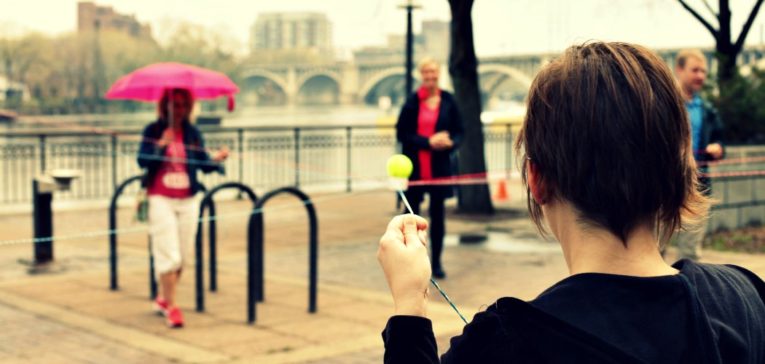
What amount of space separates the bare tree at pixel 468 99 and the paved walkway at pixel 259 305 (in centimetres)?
91

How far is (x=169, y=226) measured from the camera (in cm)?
738

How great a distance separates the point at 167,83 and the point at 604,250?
628 cm

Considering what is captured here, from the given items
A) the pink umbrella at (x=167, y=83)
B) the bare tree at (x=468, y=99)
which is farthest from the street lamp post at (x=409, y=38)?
the pink umbrella at (x=167, y=83)

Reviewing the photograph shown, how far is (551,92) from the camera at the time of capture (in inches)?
63.9

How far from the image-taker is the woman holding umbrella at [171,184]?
24.2 feet

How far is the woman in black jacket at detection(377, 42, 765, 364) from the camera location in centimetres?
152

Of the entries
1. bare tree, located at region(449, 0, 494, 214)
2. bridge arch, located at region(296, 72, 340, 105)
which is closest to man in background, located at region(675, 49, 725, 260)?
bare tree, located at region(449, 0, 494, 214)

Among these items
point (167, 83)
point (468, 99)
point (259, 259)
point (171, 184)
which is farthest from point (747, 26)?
point (171, 184)

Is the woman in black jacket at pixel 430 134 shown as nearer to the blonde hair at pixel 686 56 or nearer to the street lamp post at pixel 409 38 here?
the blonde hair at pixel 686 56

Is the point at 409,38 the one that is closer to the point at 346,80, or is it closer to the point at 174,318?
the point at 174,318

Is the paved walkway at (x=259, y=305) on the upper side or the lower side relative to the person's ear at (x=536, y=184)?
lower

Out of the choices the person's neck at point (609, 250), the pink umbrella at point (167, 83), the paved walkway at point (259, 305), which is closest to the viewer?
the person's neck at point (609, 250)

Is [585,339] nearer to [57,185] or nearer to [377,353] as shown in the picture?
[377,353]

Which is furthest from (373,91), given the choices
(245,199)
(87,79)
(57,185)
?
(57,185)
